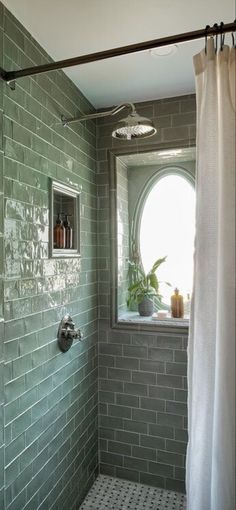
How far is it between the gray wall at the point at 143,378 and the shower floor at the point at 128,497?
0.05 metres

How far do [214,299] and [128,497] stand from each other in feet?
5.58

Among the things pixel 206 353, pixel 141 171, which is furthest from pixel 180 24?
pixel 206 353

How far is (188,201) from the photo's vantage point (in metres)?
2.31

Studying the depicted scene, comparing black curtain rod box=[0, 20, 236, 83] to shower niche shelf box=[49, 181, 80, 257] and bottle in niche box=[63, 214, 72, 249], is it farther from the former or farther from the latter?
bottle in niche box=[63, 214, 72, 249]

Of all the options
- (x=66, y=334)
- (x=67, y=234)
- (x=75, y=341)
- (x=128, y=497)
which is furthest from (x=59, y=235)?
(x=128, y=497)

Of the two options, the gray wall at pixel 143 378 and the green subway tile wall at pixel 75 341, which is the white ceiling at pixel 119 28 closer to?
the green subway tile wall at pixel 75 341

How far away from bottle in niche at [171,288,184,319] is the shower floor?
113cm

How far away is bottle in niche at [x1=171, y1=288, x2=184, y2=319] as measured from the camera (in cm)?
212

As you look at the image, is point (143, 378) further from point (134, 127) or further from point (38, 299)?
point (134, 127)

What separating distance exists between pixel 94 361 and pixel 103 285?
52 cm

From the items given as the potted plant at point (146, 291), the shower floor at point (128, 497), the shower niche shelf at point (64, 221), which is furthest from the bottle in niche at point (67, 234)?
the shower floor at point (128, 497)

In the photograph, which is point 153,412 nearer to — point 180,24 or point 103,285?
point 103,285

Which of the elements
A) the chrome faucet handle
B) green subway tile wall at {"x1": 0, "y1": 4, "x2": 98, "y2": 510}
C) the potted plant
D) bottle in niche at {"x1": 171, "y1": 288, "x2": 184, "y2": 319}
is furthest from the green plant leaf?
the chrome faucet handle

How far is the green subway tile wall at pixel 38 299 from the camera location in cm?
124
